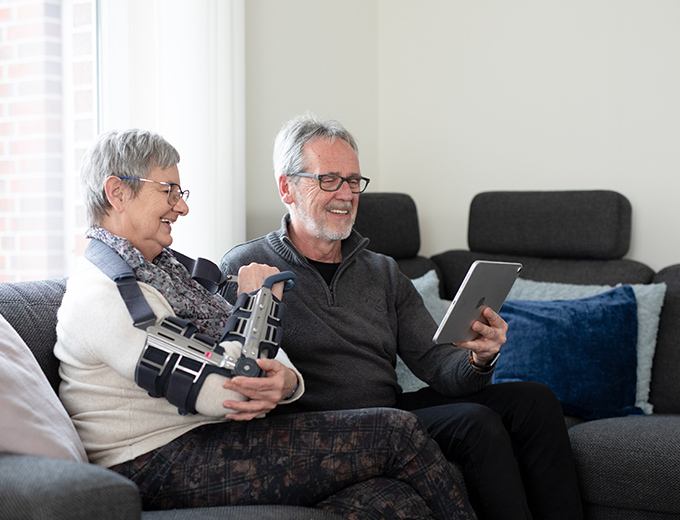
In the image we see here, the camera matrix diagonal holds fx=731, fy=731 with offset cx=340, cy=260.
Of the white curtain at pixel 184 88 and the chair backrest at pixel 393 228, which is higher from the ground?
the white curtain at pixel 184 88

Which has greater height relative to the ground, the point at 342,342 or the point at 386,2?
the point at 386,2

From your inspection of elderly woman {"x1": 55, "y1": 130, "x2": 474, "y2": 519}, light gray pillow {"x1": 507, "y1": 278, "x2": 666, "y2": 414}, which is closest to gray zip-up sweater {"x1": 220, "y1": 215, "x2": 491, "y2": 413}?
elderly woman {"x1": 55, "y1": 130, "x2": 474, "y2": 519}

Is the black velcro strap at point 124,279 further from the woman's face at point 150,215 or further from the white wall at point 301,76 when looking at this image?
the white wall at point 301,76

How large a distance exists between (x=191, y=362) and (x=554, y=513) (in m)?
0.97

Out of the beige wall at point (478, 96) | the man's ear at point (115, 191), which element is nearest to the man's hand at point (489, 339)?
the man's ear at point (115, 191)

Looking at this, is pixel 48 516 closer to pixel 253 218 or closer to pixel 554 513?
pixel 554 513

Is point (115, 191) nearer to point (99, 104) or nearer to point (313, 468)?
point (313, 468)

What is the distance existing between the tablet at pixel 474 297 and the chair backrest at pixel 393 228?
887mm

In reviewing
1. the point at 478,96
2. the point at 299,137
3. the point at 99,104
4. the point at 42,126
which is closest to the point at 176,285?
the point at 299,137

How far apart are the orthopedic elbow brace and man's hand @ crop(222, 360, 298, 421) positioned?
15 mm

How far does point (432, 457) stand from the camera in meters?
1.47

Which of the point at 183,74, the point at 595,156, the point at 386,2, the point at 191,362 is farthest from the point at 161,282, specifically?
the point at 386,2

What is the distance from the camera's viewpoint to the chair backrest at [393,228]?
104 inches

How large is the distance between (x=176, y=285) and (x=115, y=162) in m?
0.28
